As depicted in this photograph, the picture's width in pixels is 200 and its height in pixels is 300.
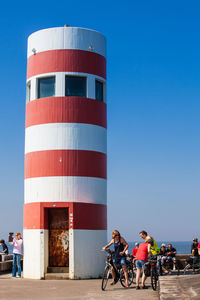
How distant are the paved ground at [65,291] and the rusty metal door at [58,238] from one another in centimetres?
127

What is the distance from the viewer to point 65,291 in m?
14.6

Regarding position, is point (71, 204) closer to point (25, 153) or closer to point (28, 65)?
point (25, 153)

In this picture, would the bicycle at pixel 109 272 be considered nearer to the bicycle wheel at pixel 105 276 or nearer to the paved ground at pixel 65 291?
the bicycle wheel at pixel 105 276

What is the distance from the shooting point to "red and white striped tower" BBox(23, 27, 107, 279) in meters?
18.2

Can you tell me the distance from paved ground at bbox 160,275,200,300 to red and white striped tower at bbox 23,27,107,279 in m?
4.93

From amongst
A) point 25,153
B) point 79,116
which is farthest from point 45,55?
point 25,153

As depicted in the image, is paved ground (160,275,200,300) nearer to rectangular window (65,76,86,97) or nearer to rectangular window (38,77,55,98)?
rectangular window (65,76,86,97)

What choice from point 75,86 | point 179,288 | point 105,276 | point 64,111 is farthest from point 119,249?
point 75,86

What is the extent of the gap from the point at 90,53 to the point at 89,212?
6.63 metres

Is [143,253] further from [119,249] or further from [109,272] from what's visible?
[109,272]

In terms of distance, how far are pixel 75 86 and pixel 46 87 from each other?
1.20 metres

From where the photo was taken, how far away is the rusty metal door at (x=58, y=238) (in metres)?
18.3

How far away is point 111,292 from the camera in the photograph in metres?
14.1

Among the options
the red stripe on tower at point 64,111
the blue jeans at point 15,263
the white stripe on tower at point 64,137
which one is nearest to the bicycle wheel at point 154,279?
the white stripe on tower at point 64,137
